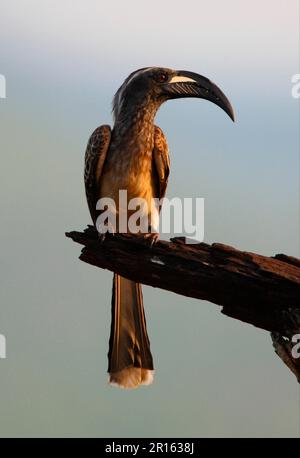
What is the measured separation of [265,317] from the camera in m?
5.61

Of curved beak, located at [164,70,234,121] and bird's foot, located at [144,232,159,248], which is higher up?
curved beak, located at [164,70,234,121]

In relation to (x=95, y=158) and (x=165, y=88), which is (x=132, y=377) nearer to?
(x=95, y=158)

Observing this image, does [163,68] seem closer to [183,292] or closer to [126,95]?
[126,95]

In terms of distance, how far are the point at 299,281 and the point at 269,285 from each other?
230mm

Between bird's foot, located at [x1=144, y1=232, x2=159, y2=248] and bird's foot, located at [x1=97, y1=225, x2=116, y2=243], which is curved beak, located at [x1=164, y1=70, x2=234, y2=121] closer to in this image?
bird's foot, located at [x1=97, y1=225, x2=116, y2=243]

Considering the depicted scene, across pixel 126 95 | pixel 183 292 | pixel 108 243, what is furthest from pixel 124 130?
pixel 183 292

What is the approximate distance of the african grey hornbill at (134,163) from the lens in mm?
6605

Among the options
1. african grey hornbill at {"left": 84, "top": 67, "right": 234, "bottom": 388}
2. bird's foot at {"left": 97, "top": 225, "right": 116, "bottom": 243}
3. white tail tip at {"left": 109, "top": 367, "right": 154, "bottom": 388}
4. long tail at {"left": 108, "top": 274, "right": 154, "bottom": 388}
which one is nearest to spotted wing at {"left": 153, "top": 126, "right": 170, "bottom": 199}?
african grey hornbill at {"left": 84, "top": 67, "right": 234, "bottom": 388}

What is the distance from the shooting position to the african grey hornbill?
6605 millimetres

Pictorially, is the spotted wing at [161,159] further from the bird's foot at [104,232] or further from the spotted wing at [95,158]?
the bird's foot at [104,232]

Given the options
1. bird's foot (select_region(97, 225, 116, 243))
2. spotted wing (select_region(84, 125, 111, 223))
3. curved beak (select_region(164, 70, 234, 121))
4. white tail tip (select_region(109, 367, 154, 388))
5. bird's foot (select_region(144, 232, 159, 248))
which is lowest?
white tail tip (select_region(109, 367, 154, 388))

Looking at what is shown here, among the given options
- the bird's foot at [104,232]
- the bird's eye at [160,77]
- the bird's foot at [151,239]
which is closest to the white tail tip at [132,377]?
the bird's foot at [104,232]

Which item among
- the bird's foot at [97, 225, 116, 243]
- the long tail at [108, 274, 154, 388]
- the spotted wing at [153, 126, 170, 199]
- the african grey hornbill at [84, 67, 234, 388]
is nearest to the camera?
the bird's foot at [97, 225, 116, 243]

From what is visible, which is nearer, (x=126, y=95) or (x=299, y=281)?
(x=299, y=281)
